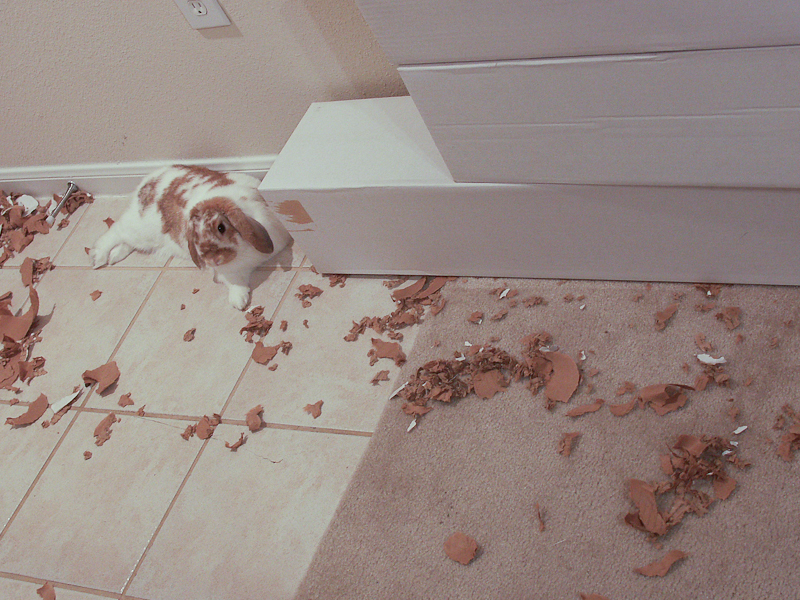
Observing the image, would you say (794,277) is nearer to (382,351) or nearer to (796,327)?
(796,327)

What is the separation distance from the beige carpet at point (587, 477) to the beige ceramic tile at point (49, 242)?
133 cm

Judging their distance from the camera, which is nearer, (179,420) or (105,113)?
(179,420)

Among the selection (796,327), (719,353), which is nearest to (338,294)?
(719,353)

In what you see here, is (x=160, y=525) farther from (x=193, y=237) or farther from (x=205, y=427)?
(x=193, y=237)

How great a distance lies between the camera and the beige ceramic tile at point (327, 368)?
3.91ft

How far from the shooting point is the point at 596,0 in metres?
0.71

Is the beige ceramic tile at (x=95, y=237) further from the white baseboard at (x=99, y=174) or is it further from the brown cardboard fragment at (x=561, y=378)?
the brown cardboard fragment at (x=561, y=378)

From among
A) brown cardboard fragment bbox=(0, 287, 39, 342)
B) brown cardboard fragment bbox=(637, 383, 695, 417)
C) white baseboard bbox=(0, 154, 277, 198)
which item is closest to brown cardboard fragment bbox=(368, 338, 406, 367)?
brown cardboard fragment bbox=(637, 383, 695, 417)

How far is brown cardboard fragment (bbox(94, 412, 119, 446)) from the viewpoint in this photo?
1311mm

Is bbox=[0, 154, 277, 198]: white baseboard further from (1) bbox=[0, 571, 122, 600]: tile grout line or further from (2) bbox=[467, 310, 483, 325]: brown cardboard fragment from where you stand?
(1) bbox=[0, 571, 122, 600]: tile grout line

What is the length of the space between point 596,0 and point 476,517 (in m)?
0.80

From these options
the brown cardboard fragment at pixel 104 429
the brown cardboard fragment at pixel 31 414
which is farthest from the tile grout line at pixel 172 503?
the brown cardboard fragment at pixel 31 414

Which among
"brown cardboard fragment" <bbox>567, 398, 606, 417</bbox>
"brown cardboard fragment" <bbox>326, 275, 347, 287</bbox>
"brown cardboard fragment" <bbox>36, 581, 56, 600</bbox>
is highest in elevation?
"brown cardboard fragment" <bbox>36, 581, 56, 600</bbox>

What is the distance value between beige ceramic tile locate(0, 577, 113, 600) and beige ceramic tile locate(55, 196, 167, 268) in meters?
0.84
